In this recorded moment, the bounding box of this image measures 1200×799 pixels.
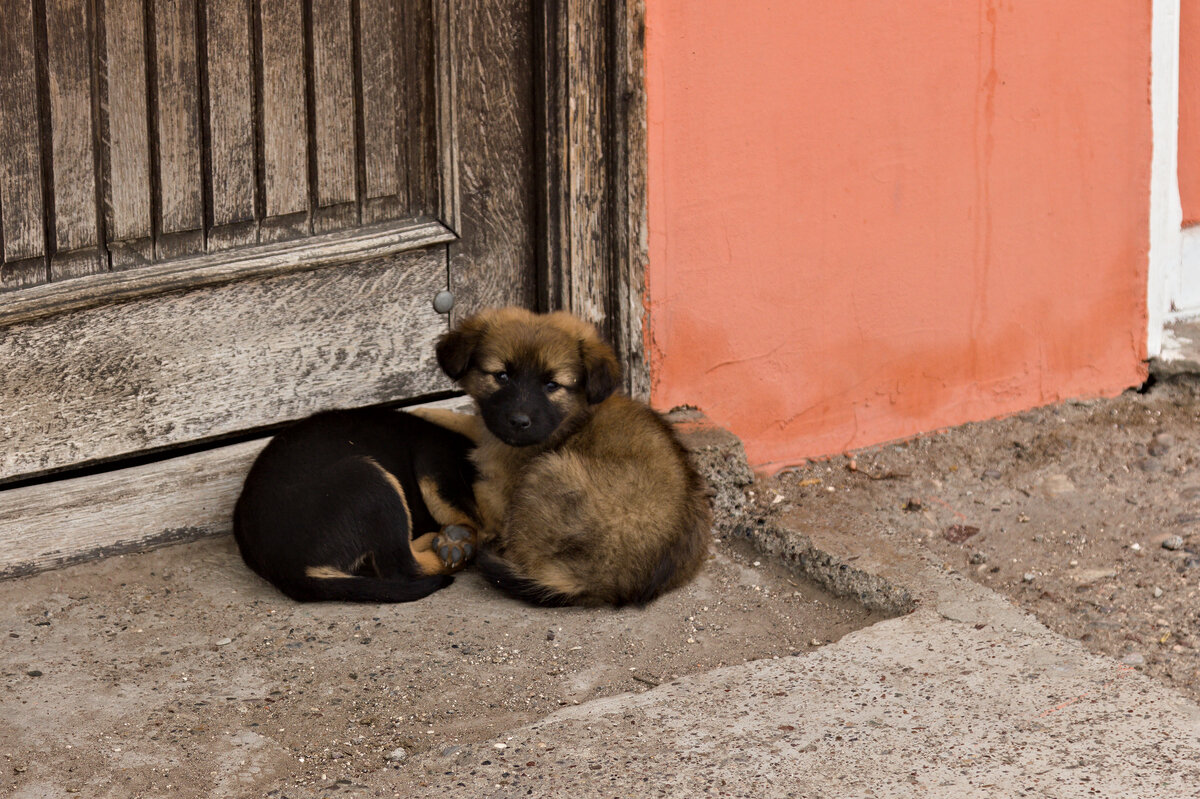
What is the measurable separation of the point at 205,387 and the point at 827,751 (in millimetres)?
2240

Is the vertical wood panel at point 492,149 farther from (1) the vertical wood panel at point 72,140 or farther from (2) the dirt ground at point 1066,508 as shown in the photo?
(2) the dirt ground at point 1066,508

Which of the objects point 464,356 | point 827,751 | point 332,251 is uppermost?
A: point 332,251

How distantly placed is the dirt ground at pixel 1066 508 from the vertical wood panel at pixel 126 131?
2.17 metres

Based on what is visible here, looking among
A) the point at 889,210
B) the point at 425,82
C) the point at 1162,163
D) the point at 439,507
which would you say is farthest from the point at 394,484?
the point at 1162,163

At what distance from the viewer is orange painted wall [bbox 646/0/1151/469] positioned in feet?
15.6

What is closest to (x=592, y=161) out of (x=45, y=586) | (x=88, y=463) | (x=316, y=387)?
(x=316, y=387)

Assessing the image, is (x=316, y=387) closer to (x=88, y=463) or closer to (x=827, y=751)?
(x=88, y=463)

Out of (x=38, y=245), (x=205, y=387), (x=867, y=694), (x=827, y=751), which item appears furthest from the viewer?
(x=205, y=387)

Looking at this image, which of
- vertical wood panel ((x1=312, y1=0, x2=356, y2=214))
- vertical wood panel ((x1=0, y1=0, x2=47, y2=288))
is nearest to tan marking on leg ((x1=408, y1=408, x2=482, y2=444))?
vertical wood panel ((x1=312, y1=0, x2=356, y2=214))

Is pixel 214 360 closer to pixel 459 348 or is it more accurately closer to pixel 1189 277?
pixel 459 348

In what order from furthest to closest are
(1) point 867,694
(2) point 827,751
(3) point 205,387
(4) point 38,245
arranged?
(3) point 205,387 → (4) point 38,245 → (1) point 867,694 → (2) point 827,751

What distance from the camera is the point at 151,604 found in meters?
4.14

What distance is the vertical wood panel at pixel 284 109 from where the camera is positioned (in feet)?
14.0

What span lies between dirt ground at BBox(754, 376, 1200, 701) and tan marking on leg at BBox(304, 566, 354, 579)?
1.46 m
